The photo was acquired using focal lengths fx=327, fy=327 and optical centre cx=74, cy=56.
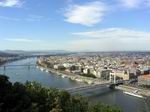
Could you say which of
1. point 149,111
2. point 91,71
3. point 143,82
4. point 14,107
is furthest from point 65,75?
point 14,107

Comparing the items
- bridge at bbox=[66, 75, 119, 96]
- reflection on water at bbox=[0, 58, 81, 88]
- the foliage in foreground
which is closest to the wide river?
reflection on water at bbox=[0, 58, 81, 88]

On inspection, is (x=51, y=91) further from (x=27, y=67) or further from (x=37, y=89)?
(x=27, y=67)

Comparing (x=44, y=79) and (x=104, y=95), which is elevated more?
(x=44, y=79)

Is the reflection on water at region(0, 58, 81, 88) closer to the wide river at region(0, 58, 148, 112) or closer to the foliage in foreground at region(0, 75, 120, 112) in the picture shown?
the wide river at region(0, 58, 148, 112)

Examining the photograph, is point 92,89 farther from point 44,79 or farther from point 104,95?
point 44,79

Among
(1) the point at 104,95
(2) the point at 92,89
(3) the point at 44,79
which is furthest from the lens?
(3) the point at 44,79

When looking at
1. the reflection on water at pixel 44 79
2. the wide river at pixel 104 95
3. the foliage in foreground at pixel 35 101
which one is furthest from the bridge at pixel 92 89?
the foliage in foreground at pixel 35 101

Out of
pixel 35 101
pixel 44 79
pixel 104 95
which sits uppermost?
pixel 35 101

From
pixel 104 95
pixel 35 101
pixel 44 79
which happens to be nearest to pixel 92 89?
pixel 104 95
